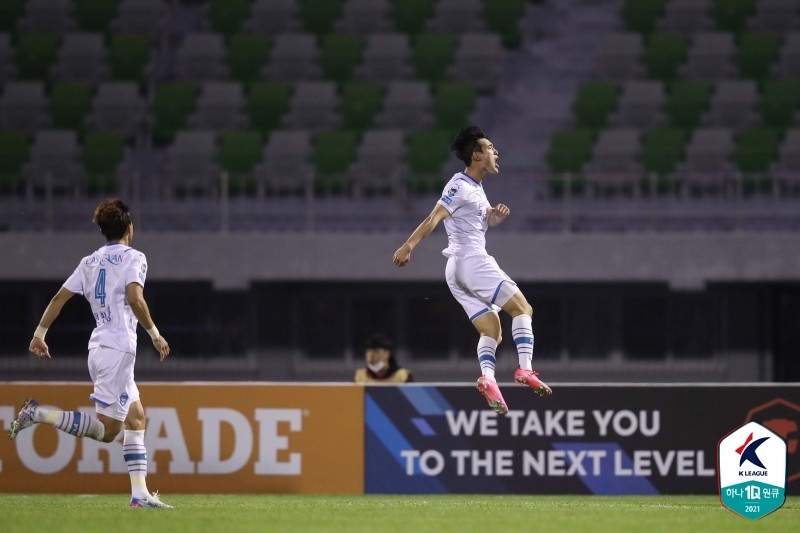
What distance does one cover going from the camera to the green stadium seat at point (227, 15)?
2322 cm

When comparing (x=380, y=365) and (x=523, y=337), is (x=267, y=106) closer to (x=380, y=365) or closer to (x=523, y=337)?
(x=380, y=365)

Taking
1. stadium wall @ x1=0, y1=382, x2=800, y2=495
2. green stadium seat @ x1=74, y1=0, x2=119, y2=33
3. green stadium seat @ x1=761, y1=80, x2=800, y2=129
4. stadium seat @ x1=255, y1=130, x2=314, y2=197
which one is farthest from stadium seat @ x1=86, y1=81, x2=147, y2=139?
green stadium seat @ x1=761, y1=80, x2=800, y2=129

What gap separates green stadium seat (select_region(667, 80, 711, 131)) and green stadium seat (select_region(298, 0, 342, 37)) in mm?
5953

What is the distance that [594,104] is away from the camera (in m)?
21.0

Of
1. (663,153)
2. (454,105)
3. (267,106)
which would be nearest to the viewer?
(663,153)

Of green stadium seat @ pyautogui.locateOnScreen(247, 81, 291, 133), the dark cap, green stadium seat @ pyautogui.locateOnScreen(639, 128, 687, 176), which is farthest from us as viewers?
green stadium seat @ pyautogui.locateOnScreen(247, 81, 291, 133)

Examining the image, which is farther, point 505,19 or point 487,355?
point 505,19

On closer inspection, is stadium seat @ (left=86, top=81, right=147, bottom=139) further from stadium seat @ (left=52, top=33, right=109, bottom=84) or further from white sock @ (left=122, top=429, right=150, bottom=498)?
white sock @ (left=122, top=429, right=150, bottom=498)

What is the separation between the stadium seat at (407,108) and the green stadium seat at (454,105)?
0.51 ft

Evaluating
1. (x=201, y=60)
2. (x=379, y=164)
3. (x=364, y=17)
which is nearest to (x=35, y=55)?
(x=201, y=60)

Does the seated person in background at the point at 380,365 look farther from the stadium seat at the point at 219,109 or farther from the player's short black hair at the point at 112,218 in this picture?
the stadium seat at the point at 219,109

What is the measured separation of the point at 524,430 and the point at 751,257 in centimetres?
639

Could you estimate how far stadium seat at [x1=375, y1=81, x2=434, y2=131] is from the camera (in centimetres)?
2108

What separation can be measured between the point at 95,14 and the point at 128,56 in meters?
1.56
